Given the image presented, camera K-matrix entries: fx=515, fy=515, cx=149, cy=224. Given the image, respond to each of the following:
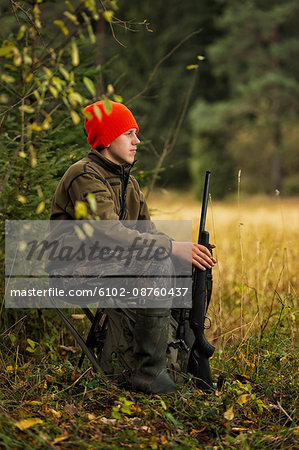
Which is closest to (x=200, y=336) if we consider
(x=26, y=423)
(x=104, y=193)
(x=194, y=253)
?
(x=194, y=253)

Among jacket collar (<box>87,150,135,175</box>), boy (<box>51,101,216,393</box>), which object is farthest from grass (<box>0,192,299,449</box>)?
jacket collar (<box>87,150,135,175</box>)

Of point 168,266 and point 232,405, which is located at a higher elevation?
point 168,266

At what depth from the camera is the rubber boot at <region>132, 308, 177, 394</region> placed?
2768 mm

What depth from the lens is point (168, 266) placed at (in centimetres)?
280

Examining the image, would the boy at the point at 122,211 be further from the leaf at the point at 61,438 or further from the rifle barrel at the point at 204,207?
the leaf at the point at 61,438

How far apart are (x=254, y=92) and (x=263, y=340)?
2146cm

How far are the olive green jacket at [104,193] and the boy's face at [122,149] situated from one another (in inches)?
2.2

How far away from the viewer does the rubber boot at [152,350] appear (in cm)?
277

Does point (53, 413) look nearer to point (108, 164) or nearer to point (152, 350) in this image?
point (152, 350)

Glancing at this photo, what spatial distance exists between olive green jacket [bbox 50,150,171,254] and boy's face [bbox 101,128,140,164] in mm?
56

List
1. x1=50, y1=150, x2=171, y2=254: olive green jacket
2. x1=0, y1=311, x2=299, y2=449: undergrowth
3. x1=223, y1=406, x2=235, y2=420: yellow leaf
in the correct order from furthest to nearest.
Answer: x1=50, y1=150, x2=171, y2=254: olive green jacket
x1=223, y1=406, x2=235, y2=420: yellow leaf
x1=0, y1=311, x2=299, y2=449: undergrowth

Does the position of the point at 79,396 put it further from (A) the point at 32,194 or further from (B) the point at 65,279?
(A) the point at 32,194

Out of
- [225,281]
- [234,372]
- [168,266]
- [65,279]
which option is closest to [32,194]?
[65,279]

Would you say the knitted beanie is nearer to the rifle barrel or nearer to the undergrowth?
the rifle barrel
